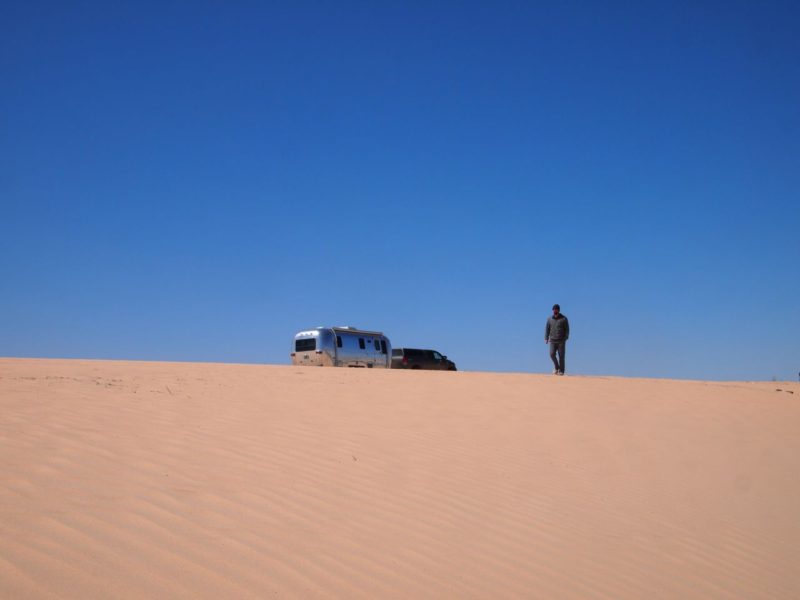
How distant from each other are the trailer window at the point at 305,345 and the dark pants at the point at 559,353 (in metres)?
9.77

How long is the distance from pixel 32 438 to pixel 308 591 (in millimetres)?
3318

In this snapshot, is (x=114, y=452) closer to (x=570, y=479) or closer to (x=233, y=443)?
(x=233, y=443)

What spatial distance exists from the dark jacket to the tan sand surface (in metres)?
5.86

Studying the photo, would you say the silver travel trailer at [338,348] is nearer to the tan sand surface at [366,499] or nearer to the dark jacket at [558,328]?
the dark jacket at [558,328]

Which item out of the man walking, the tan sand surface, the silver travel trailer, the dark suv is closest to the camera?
the tan sand surface

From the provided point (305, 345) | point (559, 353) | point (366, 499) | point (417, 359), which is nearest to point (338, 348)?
point (305, 345)

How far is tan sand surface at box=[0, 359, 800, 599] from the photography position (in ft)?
11.4

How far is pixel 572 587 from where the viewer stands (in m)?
3.99

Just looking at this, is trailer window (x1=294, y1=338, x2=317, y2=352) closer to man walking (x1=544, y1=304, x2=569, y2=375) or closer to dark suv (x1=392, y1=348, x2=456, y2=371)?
dark suv (x1=392, y1=348, x2=456, y2=371)

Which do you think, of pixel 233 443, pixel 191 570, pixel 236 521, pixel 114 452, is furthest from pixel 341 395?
pixel 191 570

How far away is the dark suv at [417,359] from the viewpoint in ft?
90.3

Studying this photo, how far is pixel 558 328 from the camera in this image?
1578cm

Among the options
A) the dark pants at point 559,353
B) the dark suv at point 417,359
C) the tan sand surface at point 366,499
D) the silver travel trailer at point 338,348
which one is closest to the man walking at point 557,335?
the dark pants at point 559,353

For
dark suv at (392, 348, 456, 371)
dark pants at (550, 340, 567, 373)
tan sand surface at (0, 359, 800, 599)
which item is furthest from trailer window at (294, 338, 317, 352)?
tan sand surface at (0, 359, 800, 599)
